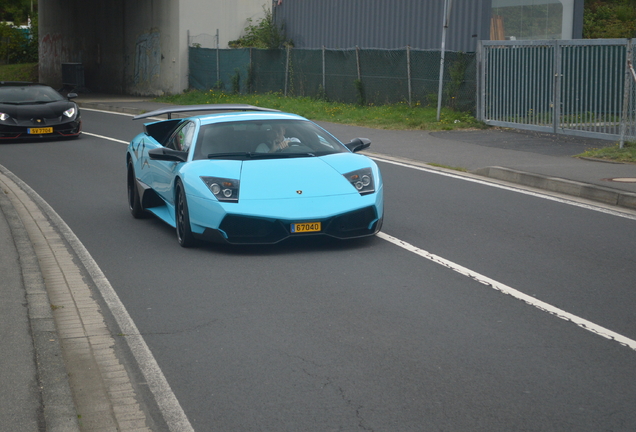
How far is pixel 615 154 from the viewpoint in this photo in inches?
566

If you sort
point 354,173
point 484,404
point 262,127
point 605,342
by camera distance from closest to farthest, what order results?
point 484,404 < point 605,342 < point 354,173 < point 262,127

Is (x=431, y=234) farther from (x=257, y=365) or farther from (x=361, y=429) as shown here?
(x=361, y=429)

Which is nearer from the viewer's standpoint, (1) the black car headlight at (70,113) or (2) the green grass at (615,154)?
(2) the green grass at (615,154)

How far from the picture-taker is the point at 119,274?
7199 millimetres

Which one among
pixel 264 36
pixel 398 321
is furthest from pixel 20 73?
pixel 398 321

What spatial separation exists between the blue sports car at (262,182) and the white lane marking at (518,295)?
48 centimetres

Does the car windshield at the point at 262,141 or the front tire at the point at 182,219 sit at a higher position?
the car windshield at the point at 262,141

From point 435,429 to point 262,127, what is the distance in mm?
5157

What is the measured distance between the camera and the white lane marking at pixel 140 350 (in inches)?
167

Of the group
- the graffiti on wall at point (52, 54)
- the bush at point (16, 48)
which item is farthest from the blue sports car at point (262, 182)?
the bush at point (16, 48)

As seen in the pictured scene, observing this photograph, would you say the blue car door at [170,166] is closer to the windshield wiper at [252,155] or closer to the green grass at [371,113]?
the windshield wiper at [252,155]

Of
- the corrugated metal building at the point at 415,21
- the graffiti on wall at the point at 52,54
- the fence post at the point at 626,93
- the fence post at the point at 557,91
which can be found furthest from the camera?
the graffiti on wall at the point at 52,54

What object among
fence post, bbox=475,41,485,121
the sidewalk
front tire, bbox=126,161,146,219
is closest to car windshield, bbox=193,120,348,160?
front tire, bbox=126,161,146,219

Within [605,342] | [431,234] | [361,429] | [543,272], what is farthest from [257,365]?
[431,234]
